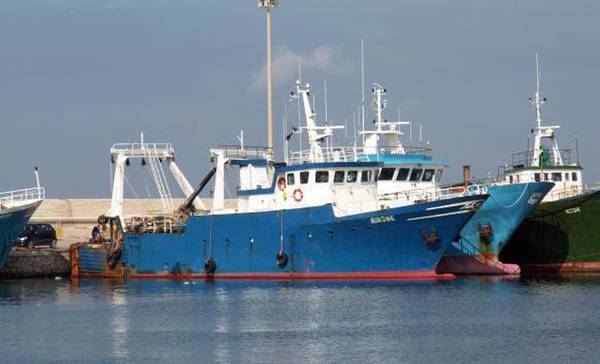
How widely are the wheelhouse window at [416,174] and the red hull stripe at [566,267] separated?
7027mm

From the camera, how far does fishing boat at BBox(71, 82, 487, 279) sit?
44.6m

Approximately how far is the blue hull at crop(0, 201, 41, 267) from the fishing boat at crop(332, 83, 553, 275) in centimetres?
1473

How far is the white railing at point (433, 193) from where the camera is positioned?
44875 mm

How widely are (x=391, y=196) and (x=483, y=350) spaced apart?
17219 millimetres

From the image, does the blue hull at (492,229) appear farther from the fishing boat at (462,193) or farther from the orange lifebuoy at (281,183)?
the orange lifebuoy at (281,183)

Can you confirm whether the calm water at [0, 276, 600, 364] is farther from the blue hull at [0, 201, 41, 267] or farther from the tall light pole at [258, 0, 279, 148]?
the tall light pole at [258, 0, 279, 148]

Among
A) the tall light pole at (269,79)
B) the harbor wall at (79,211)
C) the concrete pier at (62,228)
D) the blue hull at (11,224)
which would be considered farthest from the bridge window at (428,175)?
the harbor wall at (79,211)


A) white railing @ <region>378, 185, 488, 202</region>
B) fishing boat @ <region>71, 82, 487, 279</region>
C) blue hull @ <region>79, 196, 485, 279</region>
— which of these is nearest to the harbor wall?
fishing boat @ <region>71, 82, 487, 279</region>

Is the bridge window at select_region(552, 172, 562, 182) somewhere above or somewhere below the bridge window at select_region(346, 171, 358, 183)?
above

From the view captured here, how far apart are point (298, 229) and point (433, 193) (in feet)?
17.7

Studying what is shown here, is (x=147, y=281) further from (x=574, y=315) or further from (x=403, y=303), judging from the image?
(x=574, y=315)

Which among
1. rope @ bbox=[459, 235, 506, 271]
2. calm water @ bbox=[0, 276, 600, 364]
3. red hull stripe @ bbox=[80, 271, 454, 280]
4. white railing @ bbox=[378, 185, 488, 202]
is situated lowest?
calm water @ bbox=[0, 276, 600, 364]

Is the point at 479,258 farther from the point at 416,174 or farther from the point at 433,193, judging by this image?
the point at 416,174

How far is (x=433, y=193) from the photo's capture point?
45969 mm
